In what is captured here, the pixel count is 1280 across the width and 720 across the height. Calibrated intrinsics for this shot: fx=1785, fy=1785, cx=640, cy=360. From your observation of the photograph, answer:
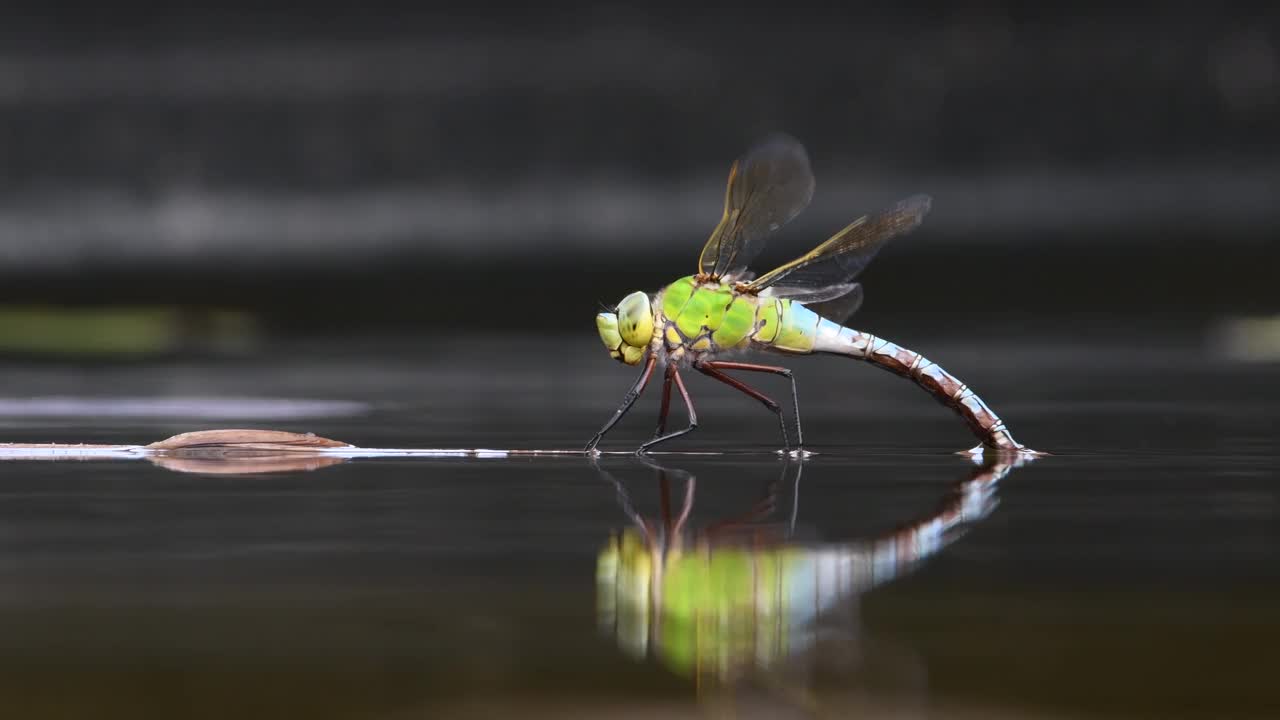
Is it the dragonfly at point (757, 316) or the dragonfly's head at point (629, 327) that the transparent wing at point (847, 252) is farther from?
the dragonfly's head at point (629, 327)

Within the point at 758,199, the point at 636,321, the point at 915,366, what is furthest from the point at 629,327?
the point at 915,366

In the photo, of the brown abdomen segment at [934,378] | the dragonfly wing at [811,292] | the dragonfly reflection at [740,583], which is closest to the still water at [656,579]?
the dragonfly reflection at [740,583]

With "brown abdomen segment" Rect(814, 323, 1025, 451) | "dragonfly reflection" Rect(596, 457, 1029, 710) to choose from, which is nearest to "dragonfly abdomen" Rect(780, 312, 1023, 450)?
"brown abdomen segment" Rect(814, 323, 1025, 451)

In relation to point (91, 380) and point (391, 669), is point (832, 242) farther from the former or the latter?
point (91, 380)

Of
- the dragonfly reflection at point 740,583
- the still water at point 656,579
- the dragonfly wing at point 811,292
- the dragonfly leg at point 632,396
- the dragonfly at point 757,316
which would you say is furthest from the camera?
the dragonfly wing at point 811,292

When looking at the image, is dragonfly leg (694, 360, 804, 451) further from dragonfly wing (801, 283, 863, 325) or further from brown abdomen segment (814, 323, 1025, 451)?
dragonfly wing (801, 283, 863, 325)

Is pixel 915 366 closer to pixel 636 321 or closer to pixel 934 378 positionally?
pixel 934 378
